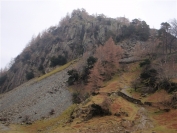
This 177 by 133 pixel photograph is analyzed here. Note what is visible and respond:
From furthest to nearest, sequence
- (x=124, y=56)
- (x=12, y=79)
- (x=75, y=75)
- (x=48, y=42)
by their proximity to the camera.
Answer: (x=48, y=42) < (x=12, y=79) < (x=124, y=56) < (x=75, y=75)

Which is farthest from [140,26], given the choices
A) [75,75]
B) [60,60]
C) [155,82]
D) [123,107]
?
[123,107]

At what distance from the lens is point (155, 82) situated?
39.0 metres

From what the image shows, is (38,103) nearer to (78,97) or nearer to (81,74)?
(78,97)

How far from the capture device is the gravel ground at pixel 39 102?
1526 inches

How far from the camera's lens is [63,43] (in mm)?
87188

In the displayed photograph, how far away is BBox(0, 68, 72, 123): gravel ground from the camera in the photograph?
127 feet

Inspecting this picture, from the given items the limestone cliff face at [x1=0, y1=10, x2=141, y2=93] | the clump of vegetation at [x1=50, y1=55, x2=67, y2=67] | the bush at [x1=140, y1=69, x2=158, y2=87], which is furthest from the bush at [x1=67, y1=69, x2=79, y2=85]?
the clump of vegetation at [x1=50, y1=55, x2=67, y2=67]

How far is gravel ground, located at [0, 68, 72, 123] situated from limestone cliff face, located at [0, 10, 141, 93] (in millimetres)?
23478

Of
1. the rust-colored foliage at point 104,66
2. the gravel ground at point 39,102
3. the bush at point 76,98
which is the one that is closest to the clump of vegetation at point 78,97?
the bush at point 76,98

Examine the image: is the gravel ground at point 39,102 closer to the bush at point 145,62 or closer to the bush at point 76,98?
the bush at point 76,98

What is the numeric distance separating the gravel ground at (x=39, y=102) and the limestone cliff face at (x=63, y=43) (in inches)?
924

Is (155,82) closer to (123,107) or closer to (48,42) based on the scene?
(123,107)

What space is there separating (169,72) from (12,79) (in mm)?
67691

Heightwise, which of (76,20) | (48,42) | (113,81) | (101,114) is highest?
(76,20)
